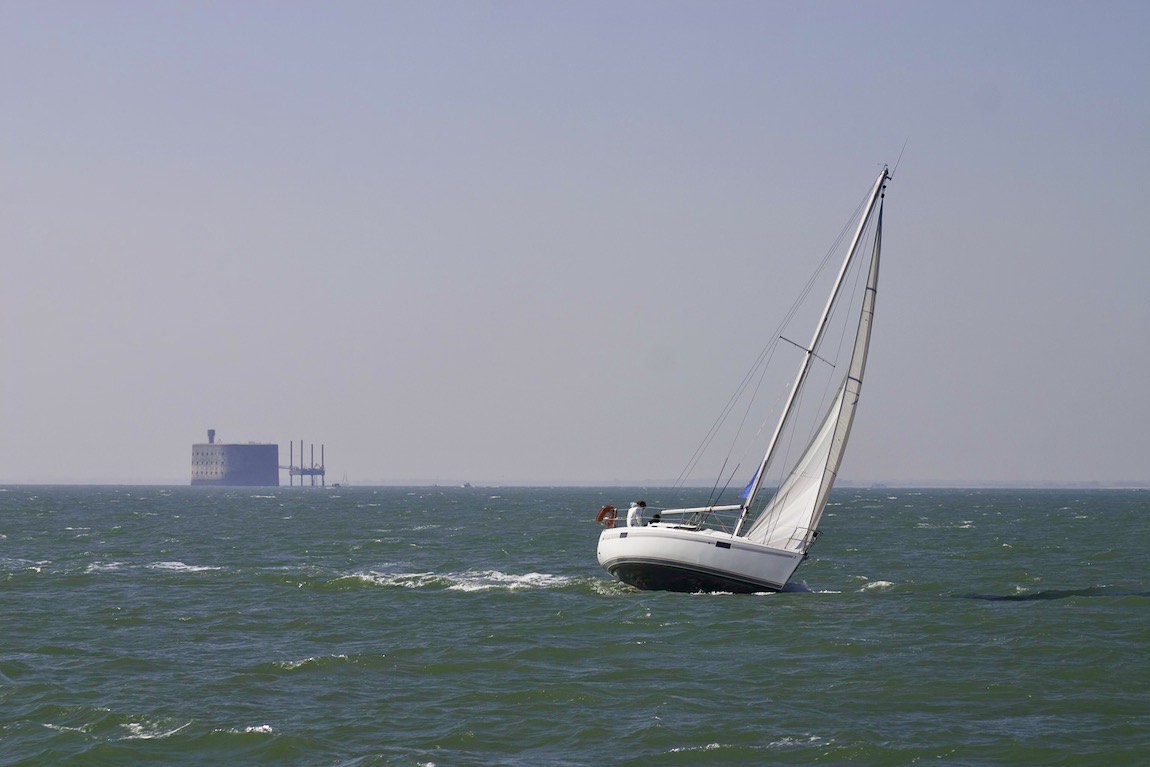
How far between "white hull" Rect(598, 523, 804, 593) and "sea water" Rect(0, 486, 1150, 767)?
607mm

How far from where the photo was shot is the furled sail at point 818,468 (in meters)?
38.5

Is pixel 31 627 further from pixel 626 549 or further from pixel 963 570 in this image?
pixel 963 570

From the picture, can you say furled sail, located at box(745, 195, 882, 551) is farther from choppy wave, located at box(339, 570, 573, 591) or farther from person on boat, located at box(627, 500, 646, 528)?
choppy wave, located at box(339, 570, 573, 591)

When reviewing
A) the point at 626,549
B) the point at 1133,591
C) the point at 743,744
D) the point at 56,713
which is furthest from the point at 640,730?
the point at 1133,591

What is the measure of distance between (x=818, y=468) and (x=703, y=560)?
467 cm

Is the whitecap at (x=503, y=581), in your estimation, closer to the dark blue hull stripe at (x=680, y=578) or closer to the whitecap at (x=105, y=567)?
the dark blue hull stripe at (x=680, y=578)

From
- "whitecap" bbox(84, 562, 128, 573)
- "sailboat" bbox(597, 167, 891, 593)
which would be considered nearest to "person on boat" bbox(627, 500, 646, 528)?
"sailboat" bbox(597, 167, 891, 593)

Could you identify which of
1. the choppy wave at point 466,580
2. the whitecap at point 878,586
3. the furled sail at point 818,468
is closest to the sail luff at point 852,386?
the furled sail at point 818,468

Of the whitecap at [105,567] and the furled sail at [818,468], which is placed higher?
the furled sail at [818,468]

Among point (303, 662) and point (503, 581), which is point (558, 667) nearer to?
point (303, 662)

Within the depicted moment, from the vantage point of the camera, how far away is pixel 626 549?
129ft

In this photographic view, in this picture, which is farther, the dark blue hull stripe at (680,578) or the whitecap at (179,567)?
the whitecap at (179,567)

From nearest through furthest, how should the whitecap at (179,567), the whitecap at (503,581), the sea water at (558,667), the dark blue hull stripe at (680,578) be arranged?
1. the sea water at (558,667)
2. the dark blue hull stripe at (680,578)
3. the whitecap at (503,581)
4. the whitecap at (179,567)

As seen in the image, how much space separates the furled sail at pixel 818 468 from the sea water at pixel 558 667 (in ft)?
6.66
